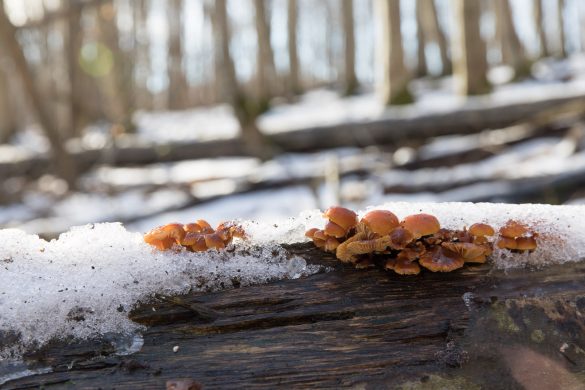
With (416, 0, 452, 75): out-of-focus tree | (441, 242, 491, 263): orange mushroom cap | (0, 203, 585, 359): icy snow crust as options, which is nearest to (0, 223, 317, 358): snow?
(0, 203, 585, 359): icy snow crust

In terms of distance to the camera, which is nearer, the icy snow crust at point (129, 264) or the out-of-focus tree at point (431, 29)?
the icy snow crust at point (129, 264)

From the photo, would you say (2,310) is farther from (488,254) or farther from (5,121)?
(5,121)

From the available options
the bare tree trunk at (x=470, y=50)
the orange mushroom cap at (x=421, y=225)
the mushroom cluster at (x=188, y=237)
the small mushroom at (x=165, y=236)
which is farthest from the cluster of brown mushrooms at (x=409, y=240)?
the bare tree trunk at (x=470, y=50)

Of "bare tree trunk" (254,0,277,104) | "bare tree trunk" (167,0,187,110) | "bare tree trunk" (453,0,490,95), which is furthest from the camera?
"bare tree trunk" (167,0,187,110)

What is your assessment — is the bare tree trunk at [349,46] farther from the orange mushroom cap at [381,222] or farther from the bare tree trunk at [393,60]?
the orange mushroom cap at [381,222]

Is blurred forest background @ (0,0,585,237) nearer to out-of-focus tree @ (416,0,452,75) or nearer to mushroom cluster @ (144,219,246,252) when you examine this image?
mushroom cluster @ (144,219,246,252)
